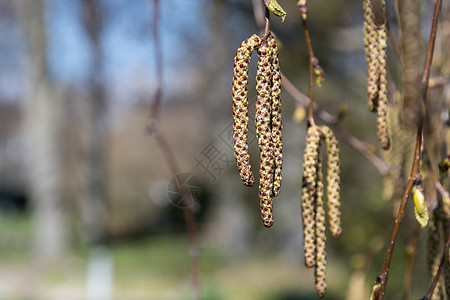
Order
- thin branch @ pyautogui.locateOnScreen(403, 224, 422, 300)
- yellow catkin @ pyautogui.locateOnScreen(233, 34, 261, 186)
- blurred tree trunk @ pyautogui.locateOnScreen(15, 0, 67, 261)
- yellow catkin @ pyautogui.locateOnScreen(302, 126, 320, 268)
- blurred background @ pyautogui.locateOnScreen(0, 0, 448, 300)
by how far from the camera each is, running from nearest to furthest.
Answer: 1. yellow catkin @ pyautogui.locateOnScreen(233, 34, 261, 186)
2. yellow catkin @ pyautogui.locateOnScreen(302, 126, 320, 268)
3. thin branch @ pyautogui.locateOnScreen(403, 224, 422, 300)
4. blurred background @ pyautogui.locateOnScreen(0, 0, 448, 300)
5. blurred tree trunk @ pyautogui.locateOnScreen(15, 0, 67, 261)

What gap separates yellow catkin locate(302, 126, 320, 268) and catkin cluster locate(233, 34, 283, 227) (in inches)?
6.1

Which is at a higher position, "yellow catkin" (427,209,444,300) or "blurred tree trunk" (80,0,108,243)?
"blurred tree trunk" (80,0,108,243)

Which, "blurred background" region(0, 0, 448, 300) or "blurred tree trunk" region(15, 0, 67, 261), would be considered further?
"blurred tree trunk" region(15, 0, 67, 261)

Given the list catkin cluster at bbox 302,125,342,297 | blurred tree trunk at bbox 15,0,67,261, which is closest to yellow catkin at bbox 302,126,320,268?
catkin cluster at bbox 302,125,342,297

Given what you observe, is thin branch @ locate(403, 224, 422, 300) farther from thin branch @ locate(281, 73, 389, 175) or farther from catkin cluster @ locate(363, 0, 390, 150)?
catkin cluster @ locate(363, 0, 390, 150)

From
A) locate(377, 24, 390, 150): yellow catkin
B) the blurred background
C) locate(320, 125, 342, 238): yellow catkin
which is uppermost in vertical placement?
the blurred background

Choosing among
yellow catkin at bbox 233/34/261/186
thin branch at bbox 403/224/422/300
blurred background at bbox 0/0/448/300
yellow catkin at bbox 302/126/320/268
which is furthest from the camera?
blurred background at bbox 0/0/448/300

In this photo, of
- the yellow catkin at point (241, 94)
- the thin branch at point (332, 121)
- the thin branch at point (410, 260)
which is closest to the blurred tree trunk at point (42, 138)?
the thin branch at point (332, 121)

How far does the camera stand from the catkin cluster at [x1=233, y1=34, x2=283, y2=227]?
65 cm

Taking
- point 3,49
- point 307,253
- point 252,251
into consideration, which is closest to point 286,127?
point 252,251

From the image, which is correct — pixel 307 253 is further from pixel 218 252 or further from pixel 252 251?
pixel 218 252

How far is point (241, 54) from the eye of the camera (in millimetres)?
658

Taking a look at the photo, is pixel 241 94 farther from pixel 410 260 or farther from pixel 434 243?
pixel 410 260

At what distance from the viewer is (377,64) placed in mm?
861
